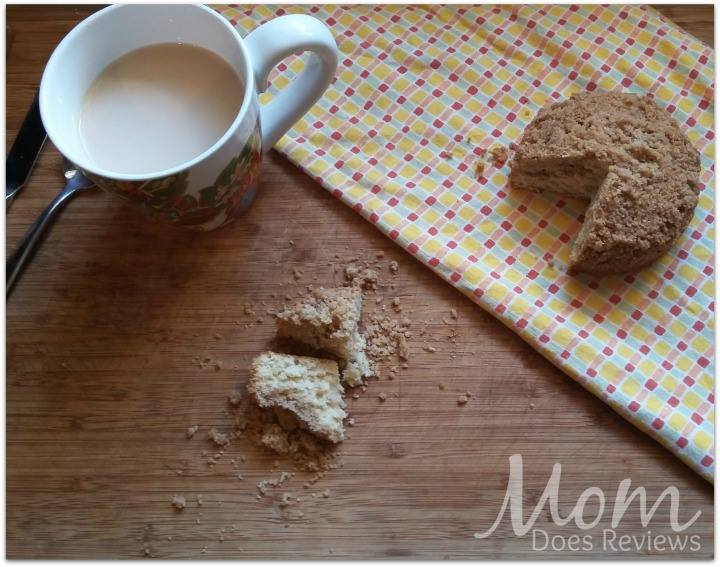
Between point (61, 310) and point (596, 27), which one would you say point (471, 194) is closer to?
point (596, 27)

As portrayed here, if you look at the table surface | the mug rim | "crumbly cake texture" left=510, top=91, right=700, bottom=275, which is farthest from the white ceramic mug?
"crumbly cake texture" left=510, top=91, right=700, bottom=275

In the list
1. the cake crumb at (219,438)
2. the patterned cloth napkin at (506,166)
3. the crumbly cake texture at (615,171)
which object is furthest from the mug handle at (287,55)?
the cake crumb at (219,438)

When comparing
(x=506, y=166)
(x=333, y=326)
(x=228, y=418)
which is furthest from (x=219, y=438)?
(x=506, y=166)

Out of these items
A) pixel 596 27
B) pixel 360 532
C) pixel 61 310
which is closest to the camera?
pixel 360 532

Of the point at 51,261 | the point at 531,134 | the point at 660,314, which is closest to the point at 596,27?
the point at 531,134

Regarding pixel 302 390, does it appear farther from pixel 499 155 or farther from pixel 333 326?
pixel 499 155
